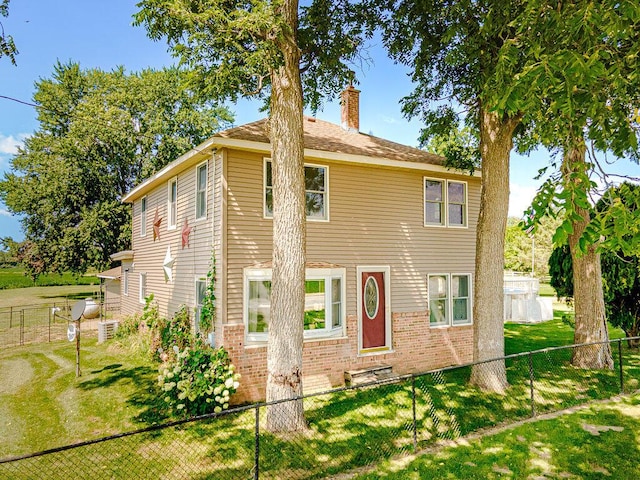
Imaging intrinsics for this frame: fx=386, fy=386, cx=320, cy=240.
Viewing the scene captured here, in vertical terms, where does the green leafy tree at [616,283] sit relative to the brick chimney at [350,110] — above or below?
below

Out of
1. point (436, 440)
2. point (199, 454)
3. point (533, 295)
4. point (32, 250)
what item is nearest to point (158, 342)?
point (199, 454)

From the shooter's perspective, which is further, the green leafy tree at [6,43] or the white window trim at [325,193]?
the white window trim at [325,193]

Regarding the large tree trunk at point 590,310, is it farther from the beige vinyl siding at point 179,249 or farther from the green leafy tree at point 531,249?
the green leafy tree at point 531,249

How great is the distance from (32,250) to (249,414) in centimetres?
2493

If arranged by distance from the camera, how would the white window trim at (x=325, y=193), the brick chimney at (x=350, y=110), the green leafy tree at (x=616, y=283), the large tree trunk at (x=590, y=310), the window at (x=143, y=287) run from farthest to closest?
the window at (x=143, y=287) < the brick chimney at (x=350, y=110) < the green leafy tree at (x=616, y=283) < the large tree trunk at (x=590, y=310) < the white window trim at (x=325, y=193)

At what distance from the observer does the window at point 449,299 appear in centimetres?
1091

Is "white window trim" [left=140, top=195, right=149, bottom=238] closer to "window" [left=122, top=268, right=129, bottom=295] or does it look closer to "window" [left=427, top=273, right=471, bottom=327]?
"window" [left=122, top=268, right=129, bottom=295]

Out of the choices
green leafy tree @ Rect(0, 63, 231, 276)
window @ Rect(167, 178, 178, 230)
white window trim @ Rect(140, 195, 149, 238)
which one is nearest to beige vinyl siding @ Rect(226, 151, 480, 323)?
window @ Rect(167, 178, 178, 230)

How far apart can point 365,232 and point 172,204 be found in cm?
587

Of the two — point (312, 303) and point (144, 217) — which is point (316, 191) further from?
point (144, 217)

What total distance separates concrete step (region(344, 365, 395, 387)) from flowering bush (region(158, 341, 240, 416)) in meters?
2.87


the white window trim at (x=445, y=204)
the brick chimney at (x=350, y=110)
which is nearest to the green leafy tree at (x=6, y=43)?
the brick chimney at (x=350, y=110)

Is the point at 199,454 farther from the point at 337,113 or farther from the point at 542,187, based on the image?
the point at 337,113

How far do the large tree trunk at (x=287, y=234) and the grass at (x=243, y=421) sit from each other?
2.94 feet
